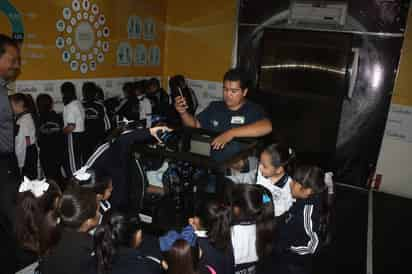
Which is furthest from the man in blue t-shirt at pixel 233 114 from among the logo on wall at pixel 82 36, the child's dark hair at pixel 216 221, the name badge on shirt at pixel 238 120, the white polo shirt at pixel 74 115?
the logo on wall at pixel 82 36

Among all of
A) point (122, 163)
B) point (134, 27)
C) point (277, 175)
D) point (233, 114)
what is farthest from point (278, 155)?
point (134, 27)

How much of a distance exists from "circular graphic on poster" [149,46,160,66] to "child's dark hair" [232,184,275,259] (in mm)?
4904

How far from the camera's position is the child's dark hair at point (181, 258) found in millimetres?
1479

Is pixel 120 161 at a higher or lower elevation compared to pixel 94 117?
higher

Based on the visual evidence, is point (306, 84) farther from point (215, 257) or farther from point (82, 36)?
point (215, 257)

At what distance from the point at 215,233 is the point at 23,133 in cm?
296

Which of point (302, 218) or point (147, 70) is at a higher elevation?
point (147, 70)

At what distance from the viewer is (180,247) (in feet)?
4.84

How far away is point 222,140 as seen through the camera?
192cm

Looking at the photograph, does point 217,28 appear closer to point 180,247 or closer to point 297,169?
point 297,169

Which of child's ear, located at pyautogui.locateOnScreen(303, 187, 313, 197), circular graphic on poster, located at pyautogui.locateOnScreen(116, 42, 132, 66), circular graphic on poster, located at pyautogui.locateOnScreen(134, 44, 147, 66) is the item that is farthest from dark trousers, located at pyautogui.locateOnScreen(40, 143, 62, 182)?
child's ear, located at pyautogui.locateOnScreen(303, 187, 313, 197)

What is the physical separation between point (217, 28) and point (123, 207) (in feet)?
15.9

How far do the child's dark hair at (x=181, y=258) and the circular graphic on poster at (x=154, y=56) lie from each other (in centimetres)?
529

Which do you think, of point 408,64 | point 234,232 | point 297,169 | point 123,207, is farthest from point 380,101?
point 123,207
